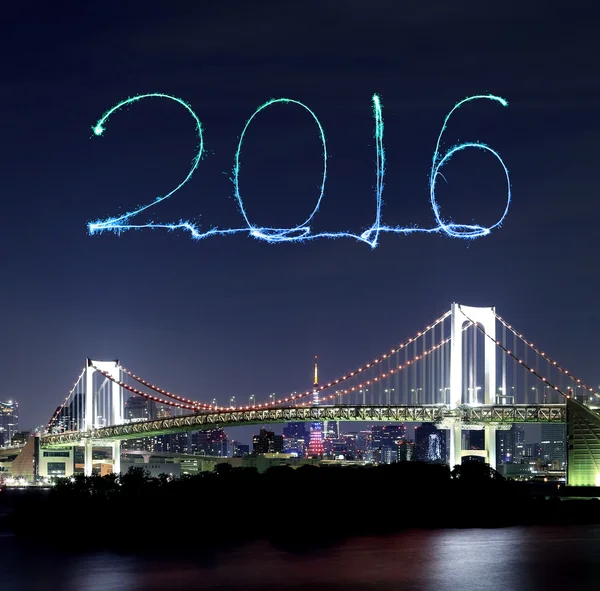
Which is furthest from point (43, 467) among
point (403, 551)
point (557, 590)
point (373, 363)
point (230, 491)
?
point (557, 590)

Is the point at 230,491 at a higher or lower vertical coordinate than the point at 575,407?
lower

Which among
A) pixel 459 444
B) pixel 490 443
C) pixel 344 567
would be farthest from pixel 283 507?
pixel 490 443

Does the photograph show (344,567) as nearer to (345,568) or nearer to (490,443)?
(345,568)

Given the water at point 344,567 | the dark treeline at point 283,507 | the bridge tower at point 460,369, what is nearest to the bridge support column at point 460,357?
the bridge tower at point 460,369

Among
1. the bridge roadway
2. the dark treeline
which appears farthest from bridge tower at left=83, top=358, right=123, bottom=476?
the dark treeline

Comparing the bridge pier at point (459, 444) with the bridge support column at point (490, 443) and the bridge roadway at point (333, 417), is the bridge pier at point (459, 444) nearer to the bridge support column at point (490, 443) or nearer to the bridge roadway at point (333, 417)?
the bridge support column at point (490, 443)

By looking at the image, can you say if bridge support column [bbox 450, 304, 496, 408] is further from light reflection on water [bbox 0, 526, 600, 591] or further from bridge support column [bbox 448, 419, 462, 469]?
light reflection on water [bbox 0, 526, 600, 591]

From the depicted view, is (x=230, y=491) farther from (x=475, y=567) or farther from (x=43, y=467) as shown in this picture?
(x=43, y=467)
